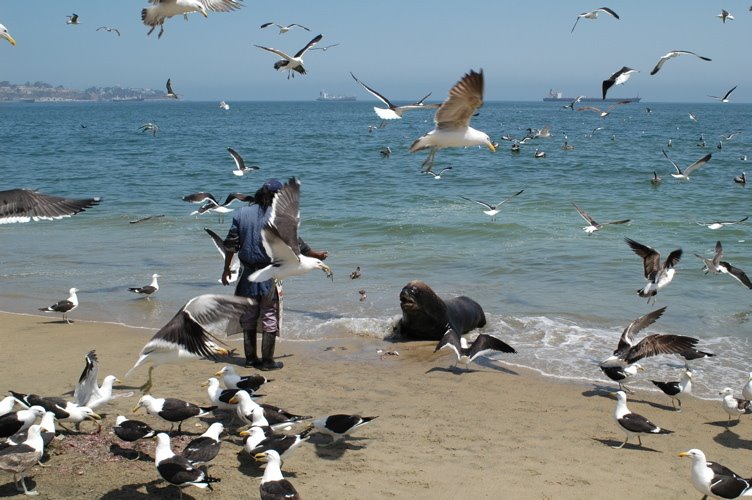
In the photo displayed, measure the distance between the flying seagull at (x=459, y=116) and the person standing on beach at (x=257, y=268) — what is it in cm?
208

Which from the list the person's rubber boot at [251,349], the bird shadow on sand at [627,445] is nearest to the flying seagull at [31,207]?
the person's rubber boot at [251,349]

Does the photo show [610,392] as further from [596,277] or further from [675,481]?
[596,277]

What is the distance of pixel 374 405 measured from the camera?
26.1 feet

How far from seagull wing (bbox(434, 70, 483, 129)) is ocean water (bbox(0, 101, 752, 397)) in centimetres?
293

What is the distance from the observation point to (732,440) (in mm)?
7574

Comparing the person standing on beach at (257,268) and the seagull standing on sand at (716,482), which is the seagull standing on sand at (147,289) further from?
the seagull standing on sand at (716,482)

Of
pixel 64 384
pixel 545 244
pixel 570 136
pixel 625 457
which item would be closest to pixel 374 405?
pixel 625 457

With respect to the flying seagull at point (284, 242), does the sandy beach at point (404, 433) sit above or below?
below

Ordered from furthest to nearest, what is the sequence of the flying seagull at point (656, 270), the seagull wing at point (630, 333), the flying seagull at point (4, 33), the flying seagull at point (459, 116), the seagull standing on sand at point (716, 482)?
the flying seagull at point (656, 270) → the flying seagull at point (4, 33) → the seagull wing at point (630, 333) → the flying seagull at point (459, 116) → the seagull standing on sand at point (716, 482)

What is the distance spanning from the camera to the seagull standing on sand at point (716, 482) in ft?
19.6

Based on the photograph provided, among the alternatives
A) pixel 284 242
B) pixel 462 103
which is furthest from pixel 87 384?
pixel 462 103

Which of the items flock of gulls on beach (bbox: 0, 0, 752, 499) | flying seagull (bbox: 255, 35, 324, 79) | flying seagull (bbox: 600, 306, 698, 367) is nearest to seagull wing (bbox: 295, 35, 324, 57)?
flying seagull (bbox: 255, 35, 324, 79)

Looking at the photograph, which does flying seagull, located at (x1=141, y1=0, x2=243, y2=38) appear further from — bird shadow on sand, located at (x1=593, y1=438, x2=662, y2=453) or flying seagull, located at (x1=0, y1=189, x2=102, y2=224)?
bird shadow on sand, located at (x1=593, y1=438, x2=662, y2=453)

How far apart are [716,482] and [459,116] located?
5.02 meters
